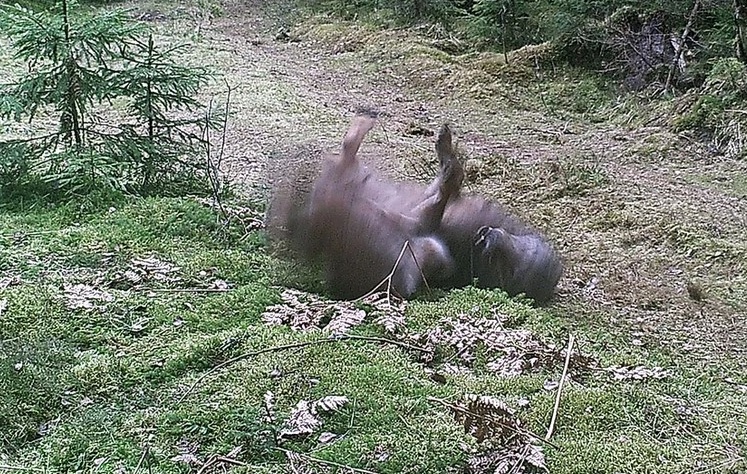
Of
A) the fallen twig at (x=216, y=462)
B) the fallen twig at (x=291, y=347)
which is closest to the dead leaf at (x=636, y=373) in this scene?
the fallen twig at (x=291, y=347)

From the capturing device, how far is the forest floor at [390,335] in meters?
2.18

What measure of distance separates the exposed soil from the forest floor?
25 millimetres

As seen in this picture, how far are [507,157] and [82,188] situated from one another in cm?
400

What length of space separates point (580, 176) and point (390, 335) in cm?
396

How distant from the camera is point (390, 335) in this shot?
296 cm

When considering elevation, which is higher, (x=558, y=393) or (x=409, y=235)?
(x=558, y=393)

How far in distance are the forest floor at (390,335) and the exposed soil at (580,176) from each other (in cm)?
3

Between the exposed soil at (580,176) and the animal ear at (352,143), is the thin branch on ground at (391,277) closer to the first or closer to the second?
the animal ear at (352,143)

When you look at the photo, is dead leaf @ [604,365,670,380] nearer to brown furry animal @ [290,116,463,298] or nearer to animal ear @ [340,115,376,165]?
brown furry animal @ [290,116,463,298]

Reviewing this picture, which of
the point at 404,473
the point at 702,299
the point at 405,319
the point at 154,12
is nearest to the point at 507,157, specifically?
the point at 702,299

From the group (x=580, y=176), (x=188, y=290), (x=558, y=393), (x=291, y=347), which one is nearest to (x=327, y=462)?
(x=291, y=347)

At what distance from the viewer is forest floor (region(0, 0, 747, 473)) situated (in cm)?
218

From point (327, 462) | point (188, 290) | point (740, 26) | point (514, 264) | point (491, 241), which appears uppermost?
point (740, 26)

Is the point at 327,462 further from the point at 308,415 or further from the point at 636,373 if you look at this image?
the point at 636,373
